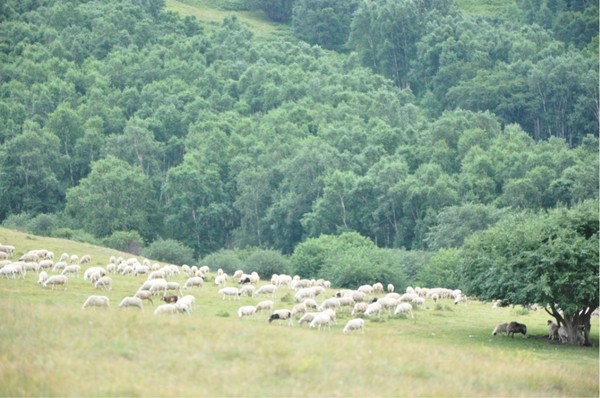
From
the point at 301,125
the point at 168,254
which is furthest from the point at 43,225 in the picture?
the point at 301,125

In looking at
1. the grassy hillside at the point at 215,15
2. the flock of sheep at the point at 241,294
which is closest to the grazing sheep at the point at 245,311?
the flock of sheep at the point at 241,294

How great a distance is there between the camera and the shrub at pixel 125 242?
10562 centimetres

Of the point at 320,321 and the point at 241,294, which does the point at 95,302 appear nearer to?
the point at 320,321

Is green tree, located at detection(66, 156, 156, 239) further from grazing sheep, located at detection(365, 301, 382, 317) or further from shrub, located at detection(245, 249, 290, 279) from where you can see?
grazing sheep, located at detection(365, 301, 382, 317)

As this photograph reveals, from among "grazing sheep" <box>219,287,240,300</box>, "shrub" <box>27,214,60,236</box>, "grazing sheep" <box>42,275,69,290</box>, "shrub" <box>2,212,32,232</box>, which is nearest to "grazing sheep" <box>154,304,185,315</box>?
"grazing sheep" <box>42,275,69,290</box>

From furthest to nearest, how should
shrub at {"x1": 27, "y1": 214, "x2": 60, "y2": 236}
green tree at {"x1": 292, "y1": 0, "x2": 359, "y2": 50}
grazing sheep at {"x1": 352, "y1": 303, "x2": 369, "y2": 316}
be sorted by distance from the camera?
green tree at {"x1": 292, "y1": 0, "x2": 359, "y2": 50}, shrub at {"x1": 27, "y1": 214, "x2": 60, "y2": 236}, grazing sheep at {"x1": 352, "y1": 303, "x2": 369, "y2": 316}

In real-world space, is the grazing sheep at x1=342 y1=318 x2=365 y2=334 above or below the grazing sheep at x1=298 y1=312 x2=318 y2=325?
above

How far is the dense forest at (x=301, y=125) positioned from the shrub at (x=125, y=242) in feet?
1.07

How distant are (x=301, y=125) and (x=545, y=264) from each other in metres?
103

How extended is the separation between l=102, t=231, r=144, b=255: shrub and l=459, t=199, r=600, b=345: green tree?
2518 inches

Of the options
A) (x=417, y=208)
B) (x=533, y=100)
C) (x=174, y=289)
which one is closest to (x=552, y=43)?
(x=533, y=100)

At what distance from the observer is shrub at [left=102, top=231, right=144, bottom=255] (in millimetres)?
105625

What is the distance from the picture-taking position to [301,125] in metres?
142

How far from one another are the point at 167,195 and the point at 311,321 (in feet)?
280
